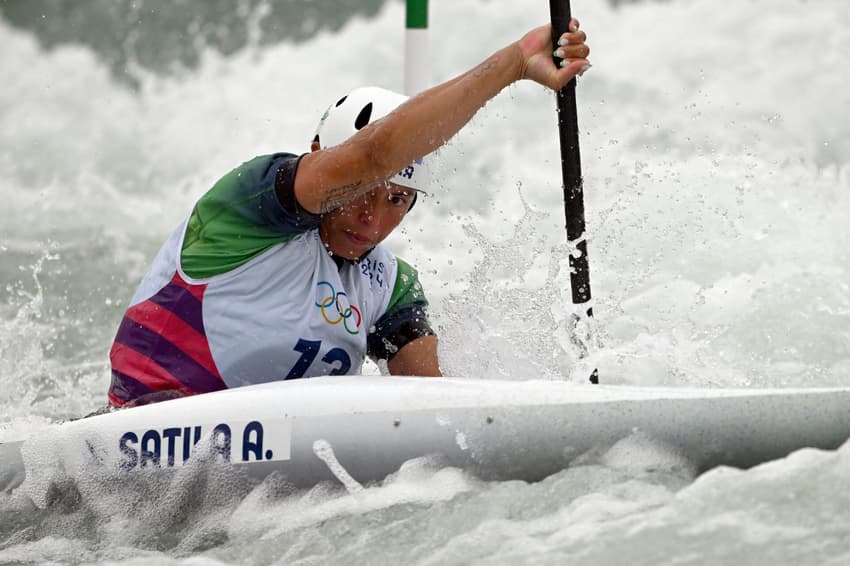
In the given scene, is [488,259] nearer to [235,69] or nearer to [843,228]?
[843,228]

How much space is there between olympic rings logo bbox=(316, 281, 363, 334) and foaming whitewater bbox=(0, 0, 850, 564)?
1.28 ft

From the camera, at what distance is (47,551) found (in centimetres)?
278

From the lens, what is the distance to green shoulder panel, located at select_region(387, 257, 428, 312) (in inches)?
136

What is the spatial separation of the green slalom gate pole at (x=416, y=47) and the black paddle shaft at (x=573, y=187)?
2337mm

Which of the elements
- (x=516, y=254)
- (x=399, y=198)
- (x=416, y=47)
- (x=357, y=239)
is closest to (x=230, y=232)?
(x=357, y=239)

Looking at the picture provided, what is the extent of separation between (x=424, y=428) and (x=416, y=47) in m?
3.13

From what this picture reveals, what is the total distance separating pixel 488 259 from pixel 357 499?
3.05 ft

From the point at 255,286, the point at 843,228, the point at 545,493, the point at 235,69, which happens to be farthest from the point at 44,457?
the point at 235,69

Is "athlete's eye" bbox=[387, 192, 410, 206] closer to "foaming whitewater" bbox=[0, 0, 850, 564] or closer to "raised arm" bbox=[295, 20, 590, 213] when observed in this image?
"foaming whitewater" bbox=[0, 0, 850, 564]

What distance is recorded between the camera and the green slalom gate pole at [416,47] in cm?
544

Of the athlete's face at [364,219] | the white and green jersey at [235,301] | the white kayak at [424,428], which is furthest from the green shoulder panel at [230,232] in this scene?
the white kayak at [424,428]

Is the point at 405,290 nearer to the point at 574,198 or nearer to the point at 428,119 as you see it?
the point at 574,198

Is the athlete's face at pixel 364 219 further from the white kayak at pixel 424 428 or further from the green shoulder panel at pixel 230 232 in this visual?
the white kayak at pixel 424 428

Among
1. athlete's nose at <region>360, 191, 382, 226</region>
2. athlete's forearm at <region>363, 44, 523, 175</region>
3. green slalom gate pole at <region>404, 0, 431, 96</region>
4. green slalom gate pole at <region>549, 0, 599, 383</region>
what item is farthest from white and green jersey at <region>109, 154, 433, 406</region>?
green slalom gate pole at <region>404, 0, 431, 96</region>
